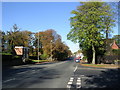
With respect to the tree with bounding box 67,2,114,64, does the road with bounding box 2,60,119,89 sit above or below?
below

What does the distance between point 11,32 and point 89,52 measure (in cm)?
2376

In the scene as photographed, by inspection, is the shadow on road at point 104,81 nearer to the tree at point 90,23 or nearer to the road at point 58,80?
the road at point 58,80

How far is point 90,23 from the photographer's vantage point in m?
36.9

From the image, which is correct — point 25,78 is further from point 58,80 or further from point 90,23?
point 90,23

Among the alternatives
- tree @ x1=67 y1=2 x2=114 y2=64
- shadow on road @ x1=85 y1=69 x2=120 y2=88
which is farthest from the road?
tree @ x1=67 y1=2 x2=114 y2=64

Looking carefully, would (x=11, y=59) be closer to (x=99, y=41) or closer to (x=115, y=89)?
(x=99, y=41)

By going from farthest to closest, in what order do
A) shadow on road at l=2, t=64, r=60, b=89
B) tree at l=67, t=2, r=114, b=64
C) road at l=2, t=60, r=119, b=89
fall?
tree at l=67, t=2, r=114, b=64
shadow on road at l=2, t=64, r=60, b=89
road at l=2, t=60, r=119, b=89

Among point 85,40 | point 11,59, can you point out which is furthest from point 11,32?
point 85,40

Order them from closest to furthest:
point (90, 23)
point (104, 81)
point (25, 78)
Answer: point (104, 81) → point (25, 78) → point (90, 23)

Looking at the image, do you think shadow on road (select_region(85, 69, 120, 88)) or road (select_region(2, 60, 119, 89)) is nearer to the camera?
road (select_region(2, 60, 119, 89))

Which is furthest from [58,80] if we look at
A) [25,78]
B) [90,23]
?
[90,23]

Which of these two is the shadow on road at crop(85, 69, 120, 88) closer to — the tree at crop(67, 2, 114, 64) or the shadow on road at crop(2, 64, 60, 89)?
the shadow on road at crop(2, 64, 60, 89)

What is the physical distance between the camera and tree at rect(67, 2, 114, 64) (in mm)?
35969

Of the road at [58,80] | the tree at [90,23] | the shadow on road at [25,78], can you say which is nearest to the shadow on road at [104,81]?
the road at [58,80]
